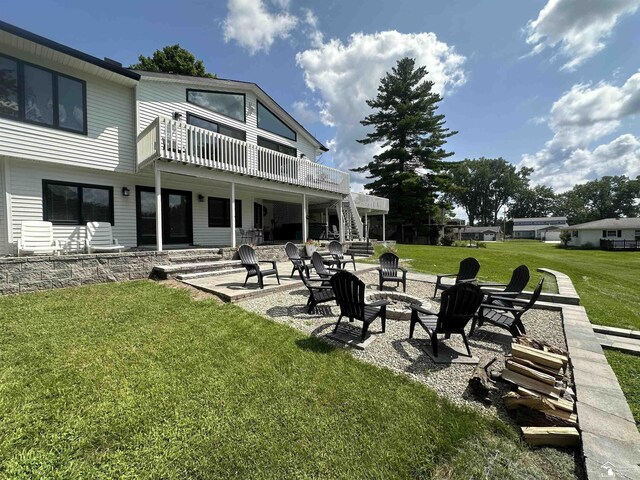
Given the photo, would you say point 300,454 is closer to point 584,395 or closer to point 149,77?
point 584,395

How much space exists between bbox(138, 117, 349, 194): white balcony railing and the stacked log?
964 cm

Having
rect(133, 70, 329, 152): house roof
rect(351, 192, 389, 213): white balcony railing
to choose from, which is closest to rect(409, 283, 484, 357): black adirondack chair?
rect(133, 70, 329, 152): house roof

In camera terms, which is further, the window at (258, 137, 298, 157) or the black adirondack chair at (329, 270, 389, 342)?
the window at (258, 137, 298, 157)

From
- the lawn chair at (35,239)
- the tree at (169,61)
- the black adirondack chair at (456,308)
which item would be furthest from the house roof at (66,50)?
the tree at (169,61)

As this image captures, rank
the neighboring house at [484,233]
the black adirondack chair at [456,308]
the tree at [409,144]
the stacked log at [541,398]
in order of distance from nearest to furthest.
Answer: the stacked log at [541,398] → the black adirondack chair at [456,308] → the tree at [409,144] → the neighboring house at [484,233]

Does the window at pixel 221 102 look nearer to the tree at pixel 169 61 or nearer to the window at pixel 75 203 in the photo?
the window at pixel 75 203

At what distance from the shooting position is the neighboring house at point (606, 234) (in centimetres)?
3356

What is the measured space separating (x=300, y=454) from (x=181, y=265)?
7307 millimetres

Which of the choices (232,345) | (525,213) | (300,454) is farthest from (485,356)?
(525,213)

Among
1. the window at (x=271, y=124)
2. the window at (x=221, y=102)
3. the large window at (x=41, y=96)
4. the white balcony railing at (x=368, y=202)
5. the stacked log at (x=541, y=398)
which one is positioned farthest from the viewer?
the white balcony railing at (x=368, y=202)

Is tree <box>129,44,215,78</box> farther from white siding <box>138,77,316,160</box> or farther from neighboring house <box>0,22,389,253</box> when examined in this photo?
neighboring house <box>0,22,389,253</box>

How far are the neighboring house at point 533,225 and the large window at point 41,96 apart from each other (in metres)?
90.0

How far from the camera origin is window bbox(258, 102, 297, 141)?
45.7ft

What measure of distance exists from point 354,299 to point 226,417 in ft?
7.26
